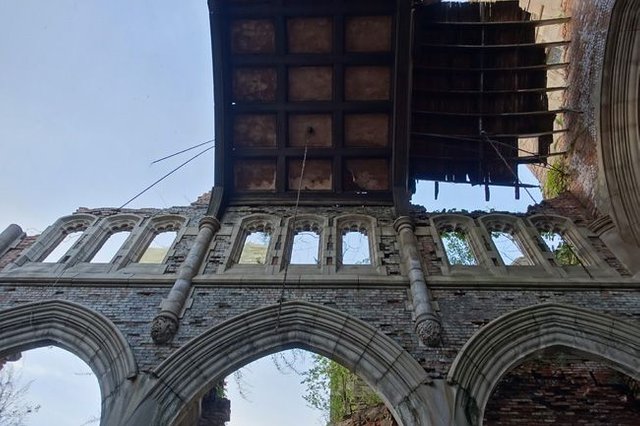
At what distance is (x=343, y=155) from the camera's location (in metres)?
10.8

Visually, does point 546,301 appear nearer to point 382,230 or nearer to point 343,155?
point 382,230

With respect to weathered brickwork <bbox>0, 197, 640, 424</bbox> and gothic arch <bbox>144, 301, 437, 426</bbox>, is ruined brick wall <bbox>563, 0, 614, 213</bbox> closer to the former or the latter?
weathered brickwork <bbox>0, 197, 640, 424</bbox>

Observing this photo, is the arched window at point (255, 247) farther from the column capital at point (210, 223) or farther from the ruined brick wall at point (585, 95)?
the ruined brick wall at point (585, 95)

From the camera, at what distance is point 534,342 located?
659 cm

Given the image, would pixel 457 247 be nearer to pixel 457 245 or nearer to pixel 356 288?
pixel 457 245

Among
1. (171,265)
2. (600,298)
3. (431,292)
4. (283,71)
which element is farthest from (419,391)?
(283,71)

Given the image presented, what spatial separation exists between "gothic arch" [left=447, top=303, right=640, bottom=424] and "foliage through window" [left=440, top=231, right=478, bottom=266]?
2.08 m

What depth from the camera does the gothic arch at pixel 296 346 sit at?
5879 millimetres

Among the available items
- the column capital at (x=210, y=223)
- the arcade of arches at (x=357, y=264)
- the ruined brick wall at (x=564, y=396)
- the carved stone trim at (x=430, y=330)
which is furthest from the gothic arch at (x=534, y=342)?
the column capital at (x=210, y=223)

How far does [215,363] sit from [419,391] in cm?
257

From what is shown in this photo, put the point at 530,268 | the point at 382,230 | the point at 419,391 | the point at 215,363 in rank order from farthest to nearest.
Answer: the point at 382,230
the point at 530,268
the point at 215,363
the point at 419,391

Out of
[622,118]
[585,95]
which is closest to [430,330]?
[622,118]

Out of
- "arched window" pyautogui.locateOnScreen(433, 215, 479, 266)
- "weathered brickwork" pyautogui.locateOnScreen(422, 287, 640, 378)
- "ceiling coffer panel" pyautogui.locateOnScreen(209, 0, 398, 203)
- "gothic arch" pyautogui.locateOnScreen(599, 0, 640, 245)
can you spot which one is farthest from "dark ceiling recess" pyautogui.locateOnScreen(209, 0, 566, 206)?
"weathered brickwork" pyautogui.locateOnScreen(422, 287, 640, 378)

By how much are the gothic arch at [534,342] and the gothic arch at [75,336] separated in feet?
13.6
